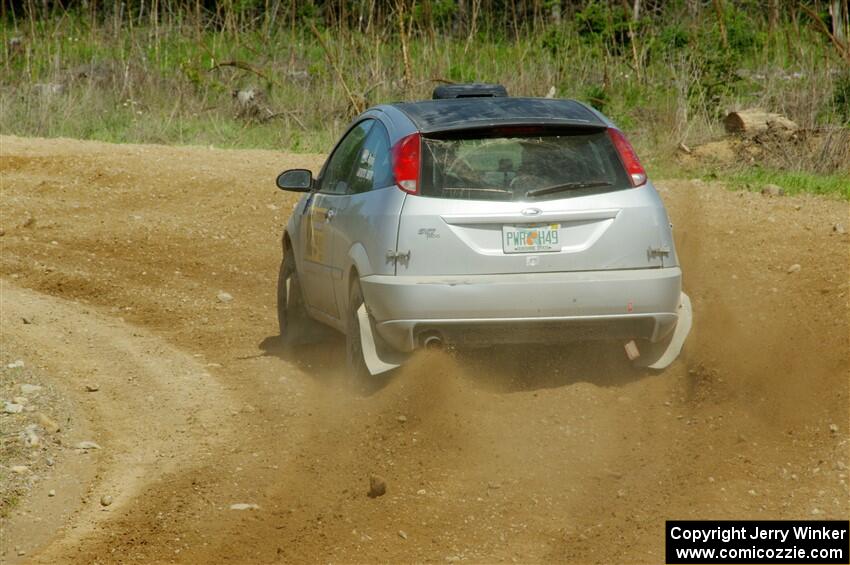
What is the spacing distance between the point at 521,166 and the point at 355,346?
1388 millimetres

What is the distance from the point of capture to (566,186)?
727 centimetres

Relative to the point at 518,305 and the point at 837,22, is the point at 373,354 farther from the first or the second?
the point at 837,22

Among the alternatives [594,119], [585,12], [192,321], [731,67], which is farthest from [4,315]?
[585,12]

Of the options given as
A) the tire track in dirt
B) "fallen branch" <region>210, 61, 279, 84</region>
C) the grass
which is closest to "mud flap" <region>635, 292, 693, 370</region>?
the tire track in dirt

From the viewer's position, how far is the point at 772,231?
39.6 feet

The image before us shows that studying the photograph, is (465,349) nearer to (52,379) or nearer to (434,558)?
(434,558)

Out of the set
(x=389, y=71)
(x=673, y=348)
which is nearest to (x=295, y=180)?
(x=673, y=348)

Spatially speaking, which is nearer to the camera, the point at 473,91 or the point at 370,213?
the point at 370,213

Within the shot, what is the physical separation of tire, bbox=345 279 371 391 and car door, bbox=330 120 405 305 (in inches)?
6.8

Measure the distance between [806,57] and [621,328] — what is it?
12.4 meters

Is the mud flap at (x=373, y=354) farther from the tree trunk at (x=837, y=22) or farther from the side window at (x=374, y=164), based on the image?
the tree trunk at (x=837, y=22)

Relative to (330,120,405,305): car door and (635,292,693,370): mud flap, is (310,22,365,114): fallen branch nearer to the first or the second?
(330,120,405,305): car door

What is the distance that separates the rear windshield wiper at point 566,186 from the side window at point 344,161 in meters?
1.58

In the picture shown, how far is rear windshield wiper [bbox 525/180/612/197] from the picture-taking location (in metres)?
7.18
